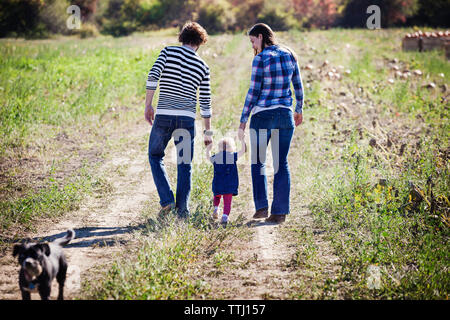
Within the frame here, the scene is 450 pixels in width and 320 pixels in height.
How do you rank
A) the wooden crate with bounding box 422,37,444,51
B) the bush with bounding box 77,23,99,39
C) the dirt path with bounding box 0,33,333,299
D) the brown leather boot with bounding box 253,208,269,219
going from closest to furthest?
1. the dirt path with bounding box 0,33,333,299
2. the brown leather boot with bounding box 253,208,269,219
3. the wooden crate with bounding box 422,37,444,51
4. the bush with bounding box 77,23,99,39

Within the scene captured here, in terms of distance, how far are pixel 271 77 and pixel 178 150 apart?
4.07ft

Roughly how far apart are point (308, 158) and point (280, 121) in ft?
8.11

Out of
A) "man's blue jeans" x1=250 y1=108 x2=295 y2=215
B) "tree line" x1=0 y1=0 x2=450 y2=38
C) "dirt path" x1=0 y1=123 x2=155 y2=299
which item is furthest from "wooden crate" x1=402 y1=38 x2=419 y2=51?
"man's blue jeans" x1=250 y1=108 x2=295 y2=215

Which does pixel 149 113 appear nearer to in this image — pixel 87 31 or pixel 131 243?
pixel 131 243

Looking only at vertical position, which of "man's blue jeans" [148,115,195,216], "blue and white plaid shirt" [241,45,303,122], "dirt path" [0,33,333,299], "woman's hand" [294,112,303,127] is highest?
"blue and white plaid shirt" [241,45,303,122]

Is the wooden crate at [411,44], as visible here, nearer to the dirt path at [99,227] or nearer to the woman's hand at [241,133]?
the dirt path at [99,227]

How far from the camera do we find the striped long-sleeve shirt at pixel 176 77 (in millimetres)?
4203

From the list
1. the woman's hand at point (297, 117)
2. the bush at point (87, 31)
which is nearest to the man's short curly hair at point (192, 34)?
the woman's hand at point (297, 117)

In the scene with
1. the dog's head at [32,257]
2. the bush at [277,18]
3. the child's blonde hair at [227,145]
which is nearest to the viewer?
the dog's head at [32,257]

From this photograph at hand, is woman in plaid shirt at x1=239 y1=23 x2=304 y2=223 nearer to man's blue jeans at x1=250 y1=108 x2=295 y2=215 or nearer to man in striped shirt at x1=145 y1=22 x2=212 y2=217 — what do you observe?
man's blue jeans at x1=250 y1=108 x2=295 y2=215

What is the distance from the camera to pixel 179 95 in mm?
4238

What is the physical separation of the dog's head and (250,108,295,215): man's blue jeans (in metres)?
2.37

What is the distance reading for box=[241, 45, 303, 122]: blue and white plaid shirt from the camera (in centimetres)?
423

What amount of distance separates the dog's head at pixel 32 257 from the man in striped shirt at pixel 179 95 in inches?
70.9
